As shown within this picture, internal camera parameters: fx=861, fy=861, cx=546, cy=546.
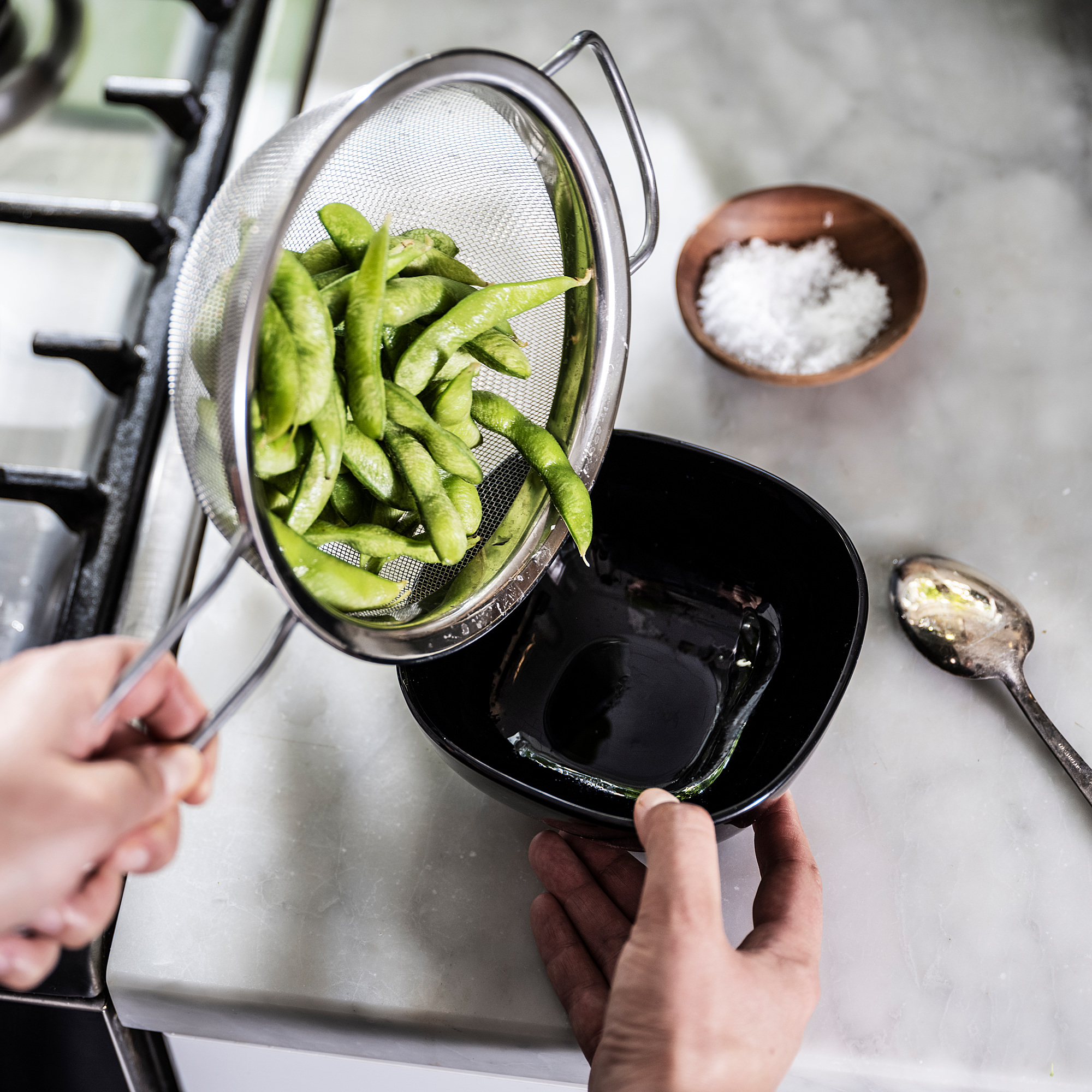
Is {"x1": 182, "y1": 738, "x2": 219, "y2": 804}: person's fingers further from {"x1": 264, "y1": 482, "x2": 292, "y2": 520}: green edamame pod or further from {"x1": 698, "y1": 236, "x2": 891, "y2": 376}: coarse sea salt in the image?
{"x1": 698, "y1": 236, "x2": 891, "y2": 376}: coarse sea salt

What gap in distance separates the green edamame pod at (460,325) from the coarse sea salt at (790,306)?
0.24 metres

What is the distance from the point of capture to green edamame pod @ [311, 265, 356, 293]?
2.00 ft

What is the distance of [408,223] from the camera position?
711 mm

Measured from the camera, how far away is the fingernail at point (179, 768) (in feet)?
1.45

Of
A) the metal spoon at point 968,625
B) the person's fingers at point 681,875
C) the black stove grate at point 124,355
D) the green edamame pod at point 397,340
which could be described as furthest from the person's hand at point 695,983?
the black stove grate at point 124,355

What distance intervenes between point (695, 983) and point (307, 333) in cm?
43

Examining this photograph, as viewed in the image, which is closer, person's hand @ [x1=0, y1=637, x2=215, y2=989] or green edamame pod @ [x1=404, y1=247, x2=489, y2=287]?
person's hand @ [x1=0, y1=637, x2=215, y2=989]

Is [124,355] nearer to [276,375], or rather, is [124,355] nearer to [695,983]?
[276,375]

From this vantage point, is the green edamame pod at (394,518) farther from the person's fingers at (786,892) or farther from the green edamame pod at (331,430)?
the person's fingers at (786,892)

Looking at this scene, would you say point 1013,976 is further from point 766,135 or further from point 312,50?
point 312,50

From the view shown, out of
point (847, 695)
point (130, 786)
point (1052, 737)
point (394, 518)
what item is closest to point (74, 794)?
point (130, 786)

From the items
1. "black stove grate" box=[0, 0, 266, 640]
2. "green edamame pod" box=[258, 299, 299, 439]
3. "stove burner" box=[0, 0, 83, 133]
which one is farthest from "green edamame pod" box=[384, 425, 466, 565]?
"stove burner" box=[0, 0, 83, 133]

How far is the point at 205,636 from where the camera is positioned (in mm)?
754

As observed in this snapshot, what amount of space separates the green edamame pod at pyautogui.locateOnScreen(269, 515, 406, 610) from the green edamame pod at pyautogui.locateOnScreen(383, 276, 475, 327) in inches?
6.4
